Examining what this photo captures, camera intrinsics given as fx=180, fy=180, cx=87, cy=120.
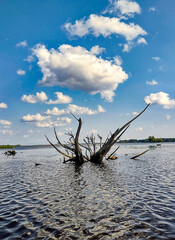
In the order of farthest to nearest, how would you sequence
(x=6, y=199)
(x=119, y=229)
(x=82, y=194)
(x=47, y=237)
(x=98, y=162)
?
(x=98, y=162) < (x=82, y=194) < (x=6, y=199) < (x=119, y=229) < (x=47, y=237)

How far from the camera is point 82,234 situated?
19.5ft

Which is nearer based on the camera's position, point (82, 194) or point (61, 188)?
point (82, 194)

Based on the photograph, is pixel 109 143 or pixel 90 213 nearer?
pixel 90 213

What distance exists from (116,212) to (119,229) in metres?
1.62

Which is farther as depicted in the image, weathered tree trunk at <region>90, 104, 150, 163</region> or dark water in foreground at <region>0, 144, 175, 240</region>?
weathered tree trunk at <region>90, 104, 150, 163</region>

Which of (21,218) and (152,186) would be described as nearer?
(21,218)

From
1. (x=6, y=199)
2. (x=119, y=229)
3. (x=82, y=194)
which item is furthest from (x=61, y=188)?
(x=119, y=229)

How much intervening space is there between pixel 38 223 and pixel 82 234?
202 cm

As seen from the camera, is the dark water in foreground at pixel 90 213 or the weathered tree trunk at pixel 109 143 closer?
the dark water in foreground at pixel 90 213

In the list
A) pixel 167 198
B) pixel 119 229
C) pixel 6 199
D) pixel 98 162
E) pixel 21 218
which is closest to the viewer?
pixel 119 229

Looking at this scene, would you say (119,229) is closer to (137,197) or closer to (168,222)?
(168,222)

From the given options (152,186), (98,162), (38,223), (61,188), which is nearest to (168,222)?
(38,223)

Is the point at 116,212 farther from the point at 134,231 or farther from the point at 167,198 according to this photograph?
the point at 167,198

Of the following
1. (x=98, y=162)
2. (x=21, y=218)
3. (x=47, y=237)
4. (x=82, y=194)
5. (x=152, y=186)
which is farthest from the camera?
(x=98, y=162)
